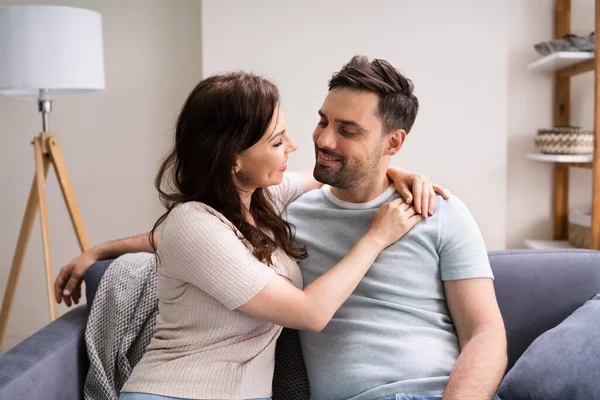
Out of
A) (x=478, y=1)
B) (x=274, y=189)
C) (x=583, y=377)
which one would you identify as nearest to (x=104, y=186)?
(x=274, y=189)

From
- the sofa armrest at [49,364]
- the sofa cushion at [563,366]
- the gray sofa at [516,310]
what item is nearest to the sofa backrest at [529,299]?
the gray sofa at [516,310]

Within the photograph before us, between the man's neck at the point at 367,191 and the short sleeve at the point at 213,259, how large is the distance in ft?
1.40

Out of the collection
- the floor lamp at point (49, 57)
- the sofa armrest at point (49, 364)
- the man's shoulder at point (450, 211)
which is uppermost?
the floor lamp at point (49, 57)

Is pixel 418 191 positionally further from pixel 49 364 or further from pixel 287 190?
pixel 49 364

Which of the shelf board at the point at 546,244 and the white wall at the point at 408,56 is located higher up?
the white wall at the point at 408,56

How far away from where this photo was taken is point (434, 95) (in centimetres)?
307

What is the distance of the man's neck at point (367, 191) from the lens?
172 centimetres

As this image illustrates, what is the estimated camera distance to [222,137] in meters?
1.44

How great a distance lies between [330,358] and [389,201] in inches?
16.8

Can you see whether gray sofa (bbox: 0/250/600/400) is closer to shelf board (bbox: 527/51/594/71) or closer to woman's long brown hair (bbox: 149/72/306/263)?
woman's long brown hair (bbox: 149/72/306/263)

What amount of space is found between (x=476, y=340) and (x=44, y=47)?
1.94m

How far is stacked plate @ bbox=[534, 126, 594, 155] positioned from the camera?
2.80 meters

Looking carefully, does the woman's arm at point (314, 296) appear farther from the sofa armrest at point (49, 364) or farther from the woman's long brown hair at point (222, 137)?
the sofa armrest at point (49, 364)

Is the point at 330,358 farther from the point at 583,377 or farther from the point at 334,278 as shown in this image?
the point at 583,377
